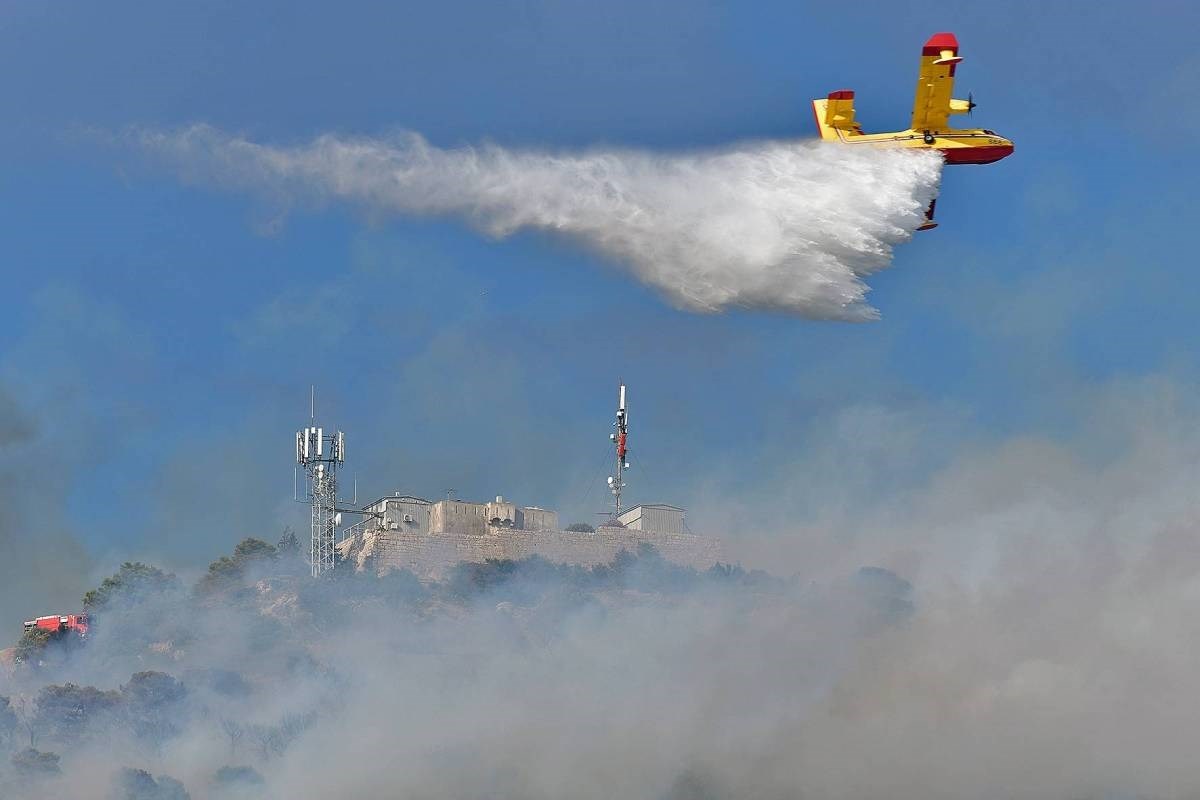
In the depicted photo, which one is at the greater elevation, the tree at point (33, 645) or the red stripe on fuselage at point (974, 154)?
the red stripe on fuselage at point (974, 154)

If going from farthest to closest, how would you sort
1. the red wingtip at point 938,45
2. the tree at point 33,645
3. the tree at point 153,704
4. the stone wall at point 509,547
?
the stone wall at point 509,547 < the tree at point 33,645 < the tree at point 153,704 < the red wingtip at point 938,45

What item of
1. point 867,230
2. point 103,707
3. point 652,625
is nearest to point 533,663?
point 652,625

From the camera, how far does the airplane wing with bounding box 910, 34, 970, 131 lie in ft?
228

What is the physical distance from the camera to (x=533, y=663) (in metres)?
102

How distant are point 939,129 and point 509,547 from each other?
50.2 m

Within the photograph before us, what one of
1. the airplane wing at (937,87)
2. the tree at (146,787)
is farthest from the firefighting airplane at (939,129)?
the tree at (146,787)

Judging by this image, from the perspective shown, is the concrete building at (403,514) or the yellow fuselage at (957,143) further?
the concrete building at (403,514)

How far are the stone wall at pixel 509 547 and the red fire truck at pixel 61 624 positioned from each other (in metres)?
14.9

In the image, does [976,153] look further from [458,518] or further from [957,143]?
[458,518]

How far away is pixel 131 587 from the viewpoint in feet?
383

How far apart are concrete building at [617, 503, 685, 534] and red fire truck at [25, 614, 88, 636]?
3116cm

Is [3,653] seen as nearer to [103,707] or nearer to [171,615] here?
[171,615]

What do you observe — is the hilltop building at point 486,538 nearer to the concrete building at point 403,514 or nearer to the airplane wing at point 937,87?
the concrete building at point 403,514

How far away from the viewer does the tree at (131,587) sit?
11594 cm
